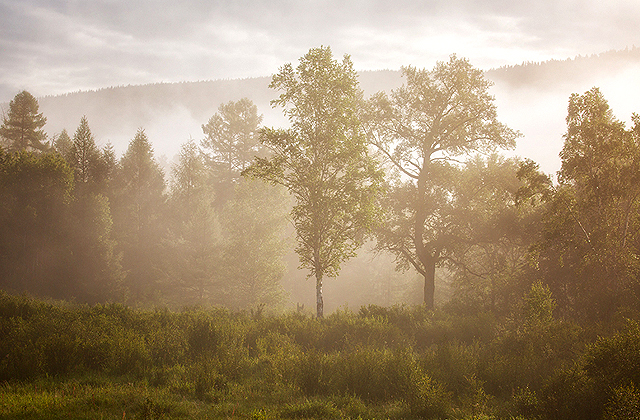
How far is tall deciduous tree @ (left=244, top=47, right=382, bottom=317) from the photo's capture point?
16422 millimetres

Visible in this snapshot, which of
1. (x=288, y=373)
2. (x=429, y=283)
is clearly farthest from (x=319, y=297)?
(x=288, y=373)

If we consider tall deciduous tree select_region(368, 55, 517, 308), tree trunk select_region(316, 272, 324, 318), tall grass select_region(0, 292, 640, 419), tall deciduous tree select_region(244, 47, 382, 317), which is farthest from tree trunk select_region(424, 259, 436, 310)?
tree trunk select_region(316, 272, 324, 318)

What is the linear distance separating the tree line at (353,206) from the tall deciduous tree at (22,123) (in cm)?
19

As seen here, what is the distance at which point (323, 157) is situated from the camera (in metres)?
17.2

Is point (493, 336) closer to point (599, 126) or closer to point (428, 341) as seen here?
point (428, 341)

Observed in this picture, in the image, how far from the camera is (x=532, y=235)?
1822 centimetres

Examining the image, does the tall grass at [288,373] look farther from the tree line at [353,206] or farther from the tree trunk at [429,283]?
the tree trunk at [429,283]

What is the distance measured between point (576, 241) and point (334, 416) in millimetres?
12771

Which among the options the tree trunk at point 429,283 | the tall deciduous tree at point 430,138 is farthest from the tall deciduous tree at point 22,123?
the tree trunk at point 429,283

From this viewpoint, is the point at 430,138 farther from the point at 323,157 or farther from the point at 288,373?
the point at 288,373

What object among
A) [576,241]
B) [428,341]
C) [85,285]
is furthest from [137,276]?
[576,241]

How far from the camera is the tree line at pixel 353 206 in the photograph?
500 inches

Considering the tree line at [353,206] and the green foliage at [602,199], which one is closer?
the green foliage at [602,199]

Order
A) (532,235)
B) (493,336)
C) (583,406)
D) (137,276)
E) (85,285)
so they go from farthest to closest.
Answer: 1. (137,276)
2. (85,285)
3. (532,235)
4. (493,336)
5. (583,406)
